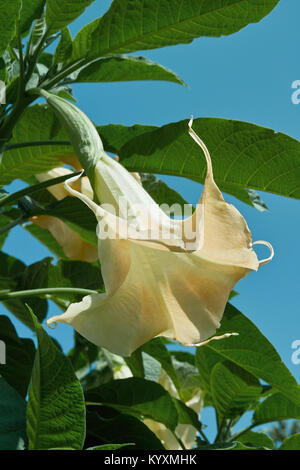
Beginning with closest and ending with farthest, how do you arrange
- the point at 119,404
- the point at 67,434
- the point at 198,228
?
the point at 198,228 → the point at 67,434 → the point at 119,404

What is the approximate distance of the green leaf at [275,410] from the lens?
1.68 meters

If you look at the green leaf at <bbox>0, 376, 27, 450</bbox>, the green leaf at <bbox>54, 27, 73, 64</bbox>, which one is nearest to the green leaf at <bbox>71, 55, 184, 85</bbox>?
the green leaf at <bbox>54, 27, 73, 64</bbox>

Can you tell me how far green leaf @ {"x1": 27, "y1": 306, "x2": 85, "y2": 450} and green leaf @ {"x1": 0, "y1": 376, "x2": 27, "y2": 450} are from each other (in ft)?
0.07

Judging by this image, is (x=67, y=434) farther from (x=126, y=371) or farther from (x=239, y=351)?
(x=126, y=371)

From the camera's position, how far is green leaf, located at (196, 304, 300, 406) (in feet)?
4.42

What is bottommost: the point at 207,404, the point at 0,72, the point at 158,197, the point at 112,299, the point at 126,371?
the point at 207,404

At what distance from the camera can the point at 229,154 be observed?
1.23m

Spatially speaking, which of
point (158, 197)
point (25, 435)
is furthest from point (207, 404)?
point (25, 435)

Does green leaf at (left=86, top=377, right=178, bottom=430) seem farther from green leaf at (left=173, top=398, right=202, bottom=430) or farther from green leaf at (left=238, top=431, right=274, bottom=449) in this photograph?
green leaf at (left=238, top=431, right=274, bottom=449)

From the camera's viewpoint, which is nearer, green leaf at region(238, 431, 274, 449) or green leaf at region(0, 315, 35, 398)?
green leaf at region(0, 315, 35, 398)

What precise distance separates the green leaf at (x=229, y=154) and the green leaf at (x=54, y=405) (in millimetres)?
572

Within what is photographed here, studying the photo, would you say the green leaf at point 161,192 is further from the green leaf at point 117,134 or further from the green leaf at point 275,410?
the green leaf at point 275,410

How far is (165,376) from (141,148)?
0.82 meters

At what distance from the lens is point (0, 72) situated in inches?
52.1
